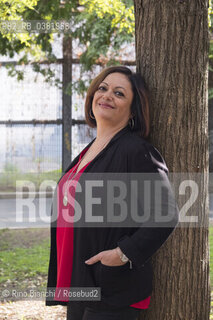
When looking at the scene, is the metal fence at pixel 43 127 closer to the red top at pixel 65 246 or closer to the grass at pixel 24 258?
the grass at pixel 24 258

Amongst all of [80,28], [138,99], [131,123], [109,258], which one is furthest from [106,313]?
[80,28]

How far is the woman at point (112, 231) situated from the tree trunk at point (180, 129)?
21cm

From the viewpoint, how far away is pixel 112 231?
2.40 metres

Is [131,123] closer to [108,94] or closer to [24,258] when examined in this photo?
[108,94]

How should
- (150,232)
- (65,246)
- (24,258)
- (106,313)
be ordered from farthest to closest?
(24,258) < (65,246) < (106,313) < (150,232)

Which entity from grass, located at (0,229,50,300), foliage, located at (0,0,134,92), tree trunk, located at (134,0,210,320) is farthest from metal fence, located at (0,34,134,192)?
tree trunk, located at (134,0,210,320)

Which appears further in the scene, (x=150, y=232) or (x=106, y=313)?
(x=106, y=313)

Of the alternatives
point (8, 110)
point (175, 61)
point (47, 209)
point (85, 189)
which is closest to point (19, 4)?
point (175, 61)

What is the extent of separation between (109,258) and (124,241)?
0.45ft

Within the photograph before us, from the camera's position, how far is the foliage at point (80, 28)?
5.41 metres

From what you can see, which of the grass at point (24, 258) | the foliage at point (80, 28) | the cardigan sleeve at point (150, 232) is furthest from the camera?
the grass at point (24, 258)

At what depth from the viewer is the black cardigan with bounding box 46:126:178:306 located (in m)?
2.24

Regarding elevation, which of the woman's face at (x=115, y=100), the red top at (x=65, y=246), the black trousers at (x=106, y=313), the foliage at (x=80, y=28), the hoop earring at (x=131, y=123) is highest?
the foliage at (x=80, y=28)

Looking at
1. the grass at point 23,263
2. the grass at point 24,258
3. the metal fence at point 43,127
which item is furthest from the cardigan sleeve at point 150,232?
the metal fence at point 43,127
